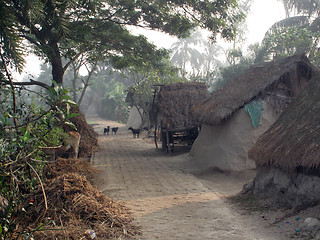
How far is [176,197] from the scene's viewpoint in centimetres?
698

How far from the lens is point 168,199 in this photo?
682cm

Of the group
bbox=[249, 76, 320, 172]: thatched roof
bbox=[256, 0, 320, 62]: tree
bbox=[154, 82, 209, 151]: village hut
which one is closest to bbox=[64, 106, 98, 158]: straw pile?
bbox=[154, 82, 209, 151]: village hut

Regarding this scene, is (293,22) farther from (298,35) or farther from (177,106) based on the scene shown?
(177,106)

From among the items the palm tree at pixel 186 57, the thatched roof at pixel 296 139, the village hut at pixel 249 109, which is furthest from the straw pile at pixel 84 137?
the palm tree at pixel 186 57

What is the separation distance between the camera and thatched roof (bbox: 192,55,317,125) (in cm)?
927

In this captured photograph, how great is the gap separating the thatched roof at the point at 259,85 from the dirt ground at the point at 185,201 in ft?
5.84

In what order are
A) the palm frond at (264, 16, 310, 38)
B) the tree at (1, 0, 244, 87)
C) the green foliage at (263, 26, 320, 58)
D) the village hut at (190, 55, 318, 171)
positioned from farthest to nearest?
the palm frond at (264, 16, 310, 38) < the green foliage at (263, 26, 320, 58) < the tree at (1, 0, 244, 87) < the village hut at (190, 55, 318, 171)

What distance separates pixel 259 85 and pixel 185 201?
4445 millimetres

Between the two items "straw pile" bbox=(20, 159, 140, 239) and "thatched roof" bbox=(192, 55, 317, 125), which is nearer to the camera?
"straw pile" bbox=(20, 159, 140, 239)

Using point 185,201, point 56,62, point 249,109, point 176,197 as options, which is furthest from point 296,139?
point 56,62

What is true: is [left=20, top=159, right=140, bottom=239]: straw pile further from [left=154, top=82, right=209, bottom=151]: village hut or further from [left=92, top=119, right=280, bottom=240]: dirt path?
[left=154, top=82, right=209, bottom=151]: village hut

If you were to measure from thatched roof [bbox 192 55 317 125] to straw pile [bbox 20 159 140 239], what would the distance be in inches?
194

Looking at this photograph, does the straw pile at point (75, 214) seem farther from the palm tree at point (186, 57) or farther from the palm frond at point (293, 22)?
the palm tree at point (186, 57)

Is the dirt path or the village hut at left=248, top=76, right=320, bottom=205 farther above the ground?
the village hut at left=248, top=76, right=320, bottom=205
